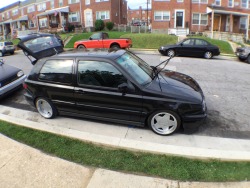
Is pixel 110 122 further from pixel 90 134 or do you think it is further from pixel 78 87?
pixel 78 87

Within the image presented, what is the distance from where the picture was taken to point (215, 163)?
10.7 feet

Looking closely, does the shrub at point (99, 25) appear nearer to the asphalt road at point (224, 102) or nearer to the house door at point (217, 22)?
the house door at point (217, 22)

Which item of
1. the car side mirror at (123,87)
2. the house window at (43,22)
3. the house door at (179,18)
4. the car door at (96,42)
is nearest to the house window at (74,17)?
the house window at (43,22)

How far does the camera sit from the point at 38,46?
23.9ft

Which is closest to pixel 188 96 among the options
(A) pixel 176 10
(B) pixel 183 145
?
(B) pixel 183 145

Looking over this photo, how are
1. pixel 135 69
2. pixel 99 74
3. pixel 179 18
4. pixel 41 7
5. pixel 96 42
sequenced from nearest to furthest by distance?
pixel 99 74, pixel 135 69, pixel 96 42, pixel 179 18, pixel 41 7

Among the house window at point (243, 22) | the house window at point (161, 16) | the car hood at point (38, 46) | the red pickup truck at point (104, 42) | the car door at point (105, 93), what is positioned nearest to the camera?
the car door at point (105, 93)

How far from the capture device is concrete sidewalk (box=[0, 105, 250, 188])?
295 centimetres

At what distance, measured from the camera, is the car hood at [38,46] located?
6.77 metres

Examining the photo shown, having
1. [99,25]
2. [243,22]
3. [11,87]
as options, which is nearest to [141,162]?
[11,87]

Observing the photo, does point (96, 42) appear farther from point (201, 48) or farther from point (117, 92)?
point (117, 92)

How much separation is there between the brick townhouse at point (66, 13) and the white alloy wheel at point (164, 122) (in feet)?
93.1

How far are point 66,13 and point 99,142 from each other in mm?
34269

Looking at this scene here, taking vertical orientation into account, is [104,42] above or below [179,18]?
below
